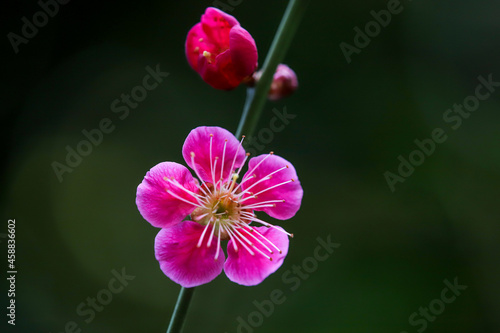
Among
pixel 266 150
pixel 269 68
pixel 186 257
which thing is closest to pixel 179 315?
pixel 186 257

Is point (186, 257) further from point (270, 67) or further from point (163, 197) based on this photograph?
point (270, 67)

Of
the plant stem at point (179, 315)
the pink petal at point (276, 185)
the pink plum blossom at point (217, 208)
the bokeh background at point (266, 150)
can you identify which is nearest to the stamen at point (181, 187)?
the pink plum blossom at point (217, 208)

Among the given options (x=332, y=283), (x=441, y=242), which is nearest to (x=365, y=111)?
(x=441, y=242)

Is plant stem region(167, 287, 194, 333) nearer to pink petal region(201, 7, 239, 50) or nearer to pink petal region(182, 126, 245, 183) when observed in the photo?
pink petal region(182, 126, 245, 183)

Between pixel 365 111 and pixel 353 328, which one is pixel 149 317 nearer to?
pixel 353 328

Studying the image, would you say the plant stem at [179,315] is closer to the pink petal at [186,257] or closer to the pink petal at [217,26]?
the pink petal at [186,257]

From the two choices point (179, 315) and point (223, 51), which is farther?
point (223, 51)
